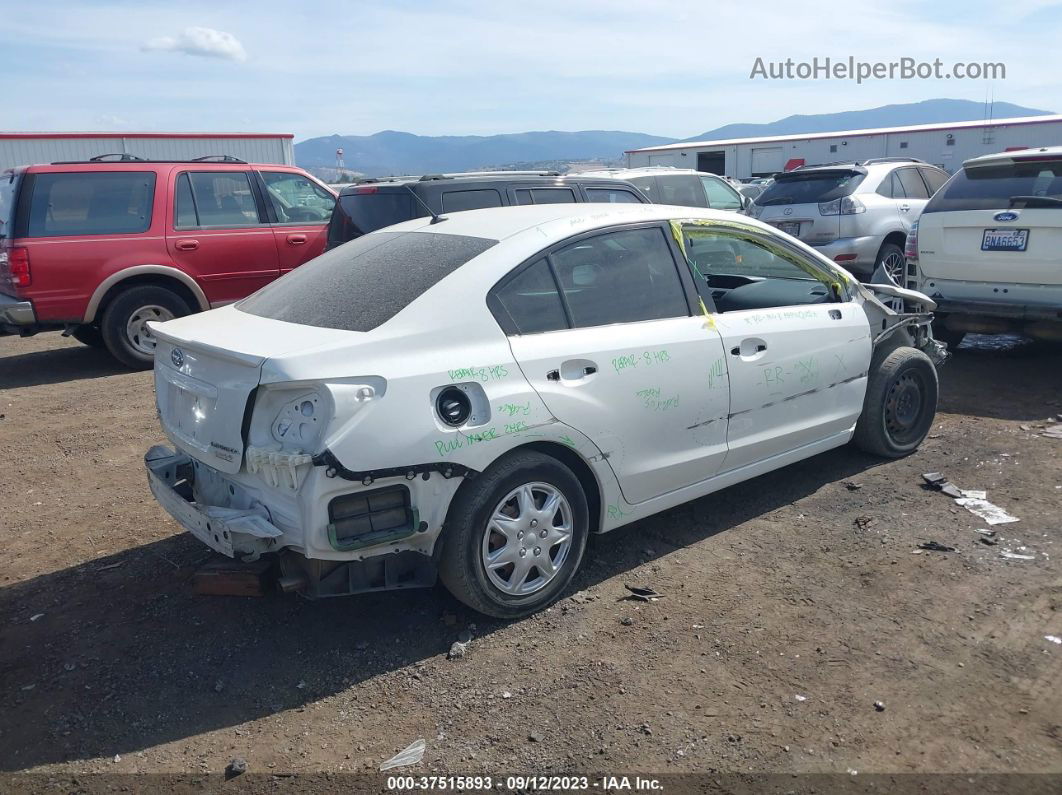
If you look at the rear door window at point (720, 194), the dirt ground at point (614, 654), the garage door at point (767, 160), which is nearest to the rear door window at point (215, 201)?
the dirt ground at point (614, 654)

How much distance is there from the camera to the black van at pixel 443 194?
749 cm

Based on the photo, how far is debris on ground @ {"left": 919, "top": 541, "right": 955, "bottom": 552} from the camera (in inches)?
171

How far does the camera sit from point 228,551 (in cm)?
333

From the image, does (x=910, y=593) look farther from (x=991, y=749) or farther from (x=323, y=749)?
(x=323, y=749)

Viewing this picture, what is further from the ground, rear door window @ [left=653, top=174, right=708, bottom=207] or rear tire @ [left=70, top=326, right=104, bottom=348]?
rear door window @ [left=653, top=174, right=708, bottom=207]

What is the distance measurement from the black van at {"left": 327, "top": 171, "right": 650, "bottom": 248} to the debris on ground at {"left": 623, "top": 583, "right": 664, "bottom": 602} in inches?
165

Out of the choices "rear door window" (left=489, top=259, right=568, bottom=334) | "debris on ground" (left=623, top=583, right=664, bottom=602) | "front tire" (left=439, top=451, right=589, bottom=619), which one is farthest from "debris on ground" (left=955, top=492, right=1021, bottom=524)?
"rear door window" (left=489, top=259, right=568, bottom=334)

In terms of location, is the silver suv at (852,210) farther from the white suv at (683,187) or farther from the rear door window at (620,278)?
the rear door window at (620,278)

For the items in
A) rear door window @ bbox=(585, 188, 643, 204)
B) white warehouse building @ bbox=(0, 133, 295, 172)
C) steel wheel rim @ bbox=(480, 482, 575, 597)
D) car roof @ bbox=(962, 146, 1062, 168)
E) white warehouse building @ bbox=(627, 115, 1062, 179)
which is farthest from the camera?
white warehouse building @ bbox=(627, 115, 1062, 179)

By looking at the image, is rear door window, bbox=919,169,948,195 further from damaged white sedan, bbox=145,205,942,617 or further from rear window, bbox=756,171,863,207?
damaged white sedan, bbox=145,205,942,617

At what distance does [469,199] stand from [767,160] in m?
30.6

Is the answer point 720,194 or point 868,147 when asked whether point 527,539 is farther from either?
point 868,147

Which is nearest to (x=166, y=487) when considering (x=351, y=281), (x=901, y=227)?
(x=351, y=281)

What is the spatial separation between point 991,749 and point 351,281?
10.1 ft
